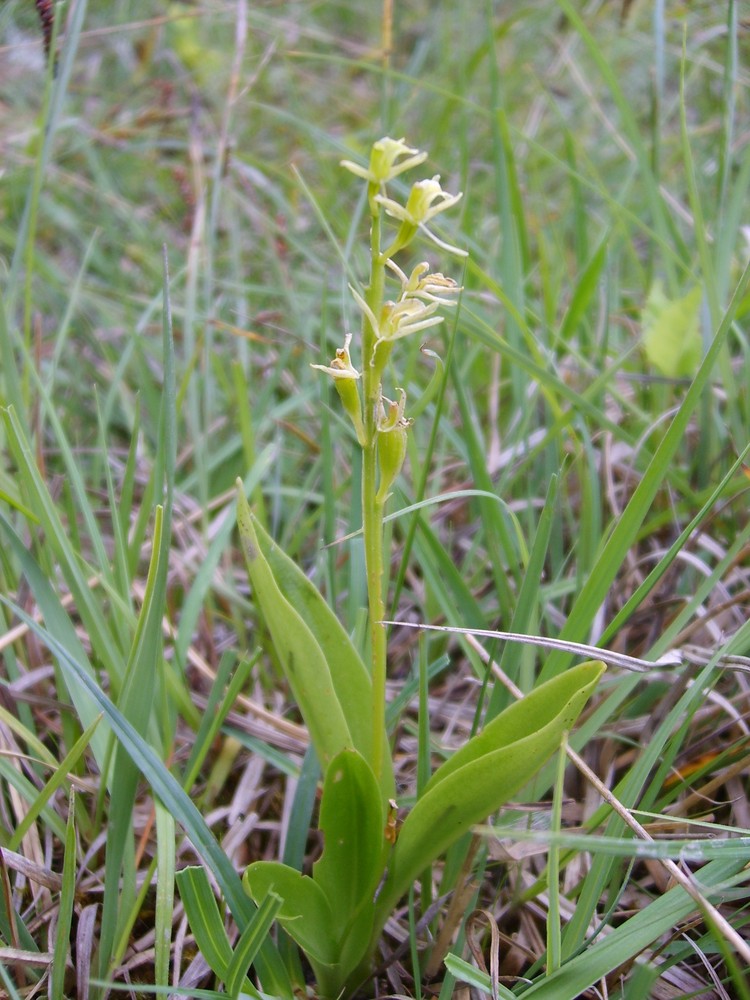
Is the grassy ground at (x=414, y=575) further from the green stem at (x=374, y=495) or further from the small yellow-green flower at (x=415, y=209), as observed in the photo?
the small yellow-green flower at (x=415, y=209)

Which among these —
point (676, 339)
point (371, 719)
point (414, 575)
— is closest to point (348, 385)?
point (371, 719)

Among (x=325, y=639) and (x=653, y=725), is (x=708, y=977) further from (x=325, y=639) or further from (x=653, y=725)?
(x=325, y=639)

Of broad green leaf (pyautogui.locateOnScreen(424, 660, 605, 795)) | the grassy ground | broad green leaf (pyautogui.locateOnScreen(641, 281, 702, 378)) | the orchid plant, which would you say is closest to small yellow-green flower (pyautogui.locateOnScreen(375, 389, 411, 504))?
the orchid plant

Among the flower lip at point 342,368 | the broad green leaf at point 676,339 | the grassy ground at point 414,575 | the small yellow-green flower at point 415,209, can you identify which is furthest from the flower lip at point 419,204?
the broad green leaf at point 676,339

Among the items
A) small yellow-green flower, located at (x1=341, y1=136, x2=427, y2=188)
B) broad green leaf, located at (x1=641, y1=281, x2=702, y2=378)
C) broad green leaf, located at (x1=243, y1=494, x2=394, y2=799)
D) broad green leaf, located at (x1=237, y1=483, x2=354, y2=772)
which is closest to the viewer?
small yellow-green flower, located at (x1=341, y1=136, x2=427, y2=188)

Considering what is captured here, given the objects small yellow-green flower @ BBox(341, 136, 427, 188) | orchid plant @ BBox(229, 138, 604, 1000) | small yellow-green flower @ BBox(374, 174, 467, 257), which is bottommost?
orchid plant @ BBox(229, 138, 604, 1000)

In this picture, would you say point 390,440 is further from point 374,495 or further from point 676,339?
point 676,339

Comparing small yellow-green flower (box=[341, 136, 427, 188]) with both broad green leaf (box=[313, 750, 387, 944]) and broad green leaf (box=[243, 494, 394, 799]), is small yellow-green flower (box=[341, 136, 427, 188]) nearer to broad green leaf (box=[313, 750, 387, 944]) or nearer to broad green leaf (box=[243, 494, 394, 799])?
broad green leaf (box=[243, 494, 394, 799])
